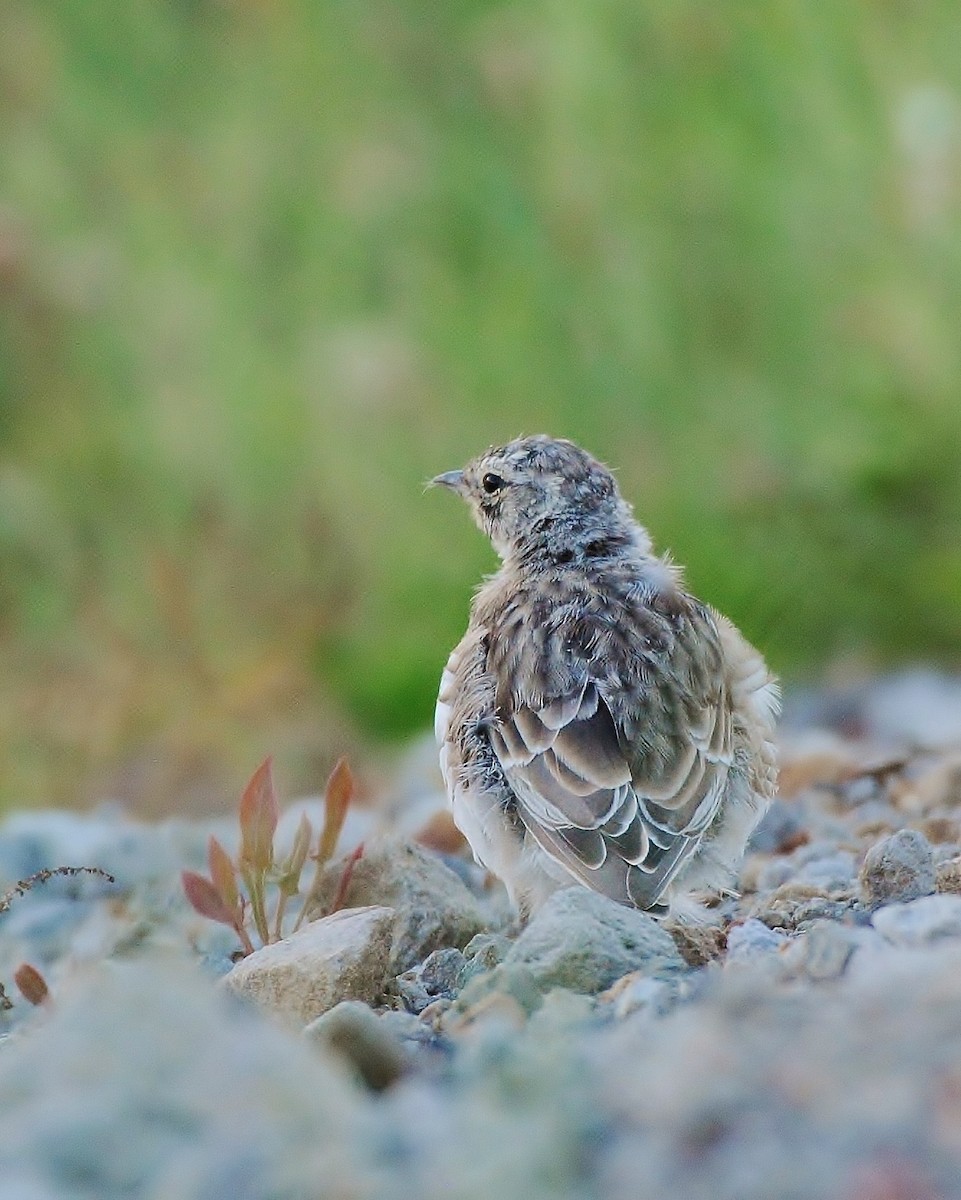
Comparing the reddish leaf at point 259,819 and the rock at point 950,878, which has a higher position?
the reddish leaf at point 259,819

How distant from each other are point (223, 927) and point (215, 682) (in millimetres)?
3191

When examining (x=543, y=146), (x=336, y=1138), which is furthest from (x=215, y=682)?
(x=336, y=1138)

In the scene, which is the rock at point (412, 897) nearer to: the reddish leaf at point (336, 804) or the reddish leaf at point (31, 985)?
the reddish leaf at point (336, 804)

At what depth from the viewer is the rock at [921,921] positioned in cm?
308

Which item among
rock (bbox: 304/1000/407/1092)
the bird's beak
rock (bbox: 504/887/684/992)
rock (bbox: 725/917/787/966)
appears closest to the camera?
rock (bbox: 304/1000/407/1092)

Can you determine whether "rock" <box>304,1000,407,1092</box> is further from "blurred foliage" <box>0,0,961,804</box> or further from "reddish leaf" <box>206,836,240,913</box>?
"blurred foliage" <box>0,0,961,804</box>

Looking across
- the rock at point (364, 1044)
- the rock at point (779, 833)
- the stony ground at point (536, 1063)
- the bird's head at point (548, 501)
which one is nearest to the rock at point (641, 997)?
the stony ground at point (536, 1063)

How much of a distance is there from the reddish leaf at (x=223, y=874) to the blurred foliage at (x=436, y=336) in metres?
3.73

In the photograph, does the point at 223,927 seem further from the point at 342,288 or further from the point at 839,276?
the point at 839,276

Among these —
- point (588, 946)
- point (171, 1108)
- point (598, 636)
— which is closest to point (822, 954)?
point (588, 946)

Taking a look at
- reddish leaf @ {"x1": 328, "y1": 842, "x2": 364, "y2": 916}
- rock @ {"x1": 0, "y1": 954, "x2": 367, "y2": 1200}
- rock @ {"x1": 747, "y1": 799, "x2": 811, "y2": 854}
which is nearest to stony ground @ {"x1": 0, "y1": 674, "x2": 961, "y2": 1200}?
rock @ {"x1": 0, "y1": 954, "x2": 367, "y2": 1200}

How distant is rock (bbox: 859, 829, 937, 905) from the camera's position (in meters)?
3.60

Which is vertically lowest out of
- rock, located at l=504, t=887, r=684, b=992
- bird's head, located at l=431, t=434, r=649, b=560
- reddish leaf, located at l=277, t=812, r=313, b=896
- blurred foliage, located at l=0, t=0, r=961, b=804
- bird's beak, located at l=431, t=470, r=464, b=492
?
rock, located at l=504, t=887, r=684, b=992

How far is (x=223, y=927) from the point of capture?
473 cm
